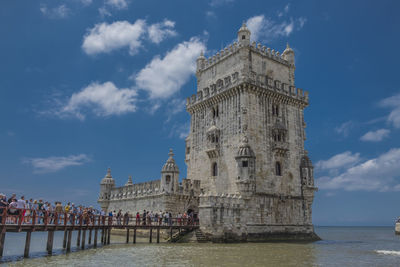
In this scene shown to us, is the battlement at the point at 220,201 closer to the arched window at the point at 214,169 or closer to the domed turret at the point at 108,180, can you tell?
the arched window at the point at 214,169

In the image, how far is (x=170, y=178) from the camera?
118 feet

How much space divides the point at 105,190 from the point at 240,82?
86.3ft

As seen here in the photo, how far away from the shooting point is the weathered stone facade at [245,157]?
3250 centimetres

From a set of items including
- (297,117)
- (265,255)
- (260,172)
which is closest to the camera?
(265,255)

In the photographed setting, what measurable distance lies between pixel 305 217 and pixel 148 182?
59.0ft

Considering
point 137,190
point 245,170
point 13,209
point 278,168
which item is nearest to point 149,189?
point 137,190

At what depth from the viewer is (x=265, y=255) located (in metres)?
23.0

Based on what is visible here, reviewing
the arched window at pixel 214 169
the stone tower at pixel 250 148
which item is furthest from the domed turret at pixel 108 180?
the arched window at pixel 214 169

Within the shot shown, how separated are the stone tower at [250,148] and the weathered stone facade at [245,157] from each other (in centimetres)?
9

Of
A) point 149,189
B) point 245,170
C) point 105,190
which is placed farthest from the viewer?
point 105,190

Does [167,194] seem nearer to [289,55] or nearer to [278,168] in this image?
[278,168]

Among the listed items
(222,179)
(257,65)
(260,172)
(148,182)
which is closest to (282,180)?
(260,172)

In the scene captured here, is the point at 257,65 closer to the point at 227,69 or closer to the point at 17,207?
the point at 227,69

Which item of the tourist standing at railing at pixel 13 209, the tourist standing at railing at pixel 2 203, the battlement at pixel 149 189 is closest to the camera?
the tourist standing at railing at pixel 2 203
